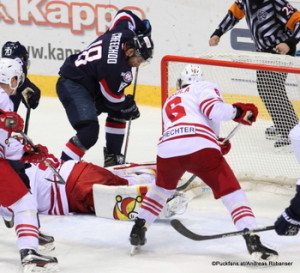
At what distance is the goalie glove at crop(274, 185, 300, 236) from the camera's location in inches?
136

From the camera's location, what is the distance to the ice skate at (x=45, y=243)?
13.6 ft

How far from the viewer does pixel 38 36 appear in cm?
750

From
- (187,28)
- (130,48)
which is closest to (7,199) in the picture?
(130,48)

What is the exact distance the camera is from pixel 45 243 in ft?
13.7

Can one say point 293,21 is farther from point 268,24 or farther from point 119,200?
point 119,200

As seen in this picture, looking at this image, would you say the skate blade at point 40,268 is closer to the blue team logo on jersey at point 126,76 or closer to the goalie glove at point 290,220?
the goalie glove at point 290,220

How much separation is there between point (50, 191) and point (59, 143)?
1826 mm

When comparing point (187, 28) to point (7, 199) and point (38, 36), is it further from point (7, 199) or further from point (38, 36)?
point (7, 199)

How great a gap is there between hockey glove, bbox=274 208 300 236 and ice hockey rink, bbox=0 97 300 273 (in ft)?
1.12

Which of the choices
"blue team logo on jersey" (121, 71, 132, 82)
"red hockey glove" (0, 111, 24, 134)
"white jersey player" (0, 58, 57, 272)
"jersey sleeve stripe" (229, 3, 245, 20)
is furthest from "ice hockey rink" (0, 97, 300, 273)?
"jersey sleeve stripe" (229, 3, 245, 20)

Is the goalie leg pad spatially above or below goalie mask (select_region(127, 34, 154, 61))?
below

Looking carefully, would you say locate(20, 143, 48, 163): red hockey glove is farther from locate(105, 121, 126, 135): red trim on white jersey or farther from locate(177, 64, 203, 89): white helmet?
locate(105, 121, 126, 135): red trim on white jersey

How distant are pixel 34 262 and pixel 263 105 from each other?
2203mm

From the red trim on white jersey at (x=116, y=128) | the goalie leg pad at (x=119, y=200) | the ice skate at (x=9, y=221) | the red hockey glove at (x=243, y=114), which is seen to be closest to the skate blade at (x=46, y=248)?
the ice skate at (x=9, y=221)
